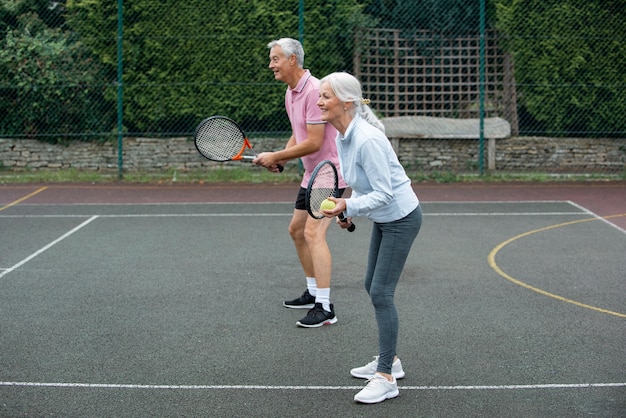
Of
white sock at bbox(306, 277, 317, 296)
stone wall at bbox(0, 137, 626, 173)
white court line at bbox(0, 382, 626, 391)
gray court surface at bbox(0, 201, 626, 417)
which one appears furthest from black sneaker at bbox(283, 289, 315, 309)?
stone wall at bbox(0, 137, 626, 173)

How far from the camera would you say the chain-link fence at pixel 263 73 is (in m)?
15.6

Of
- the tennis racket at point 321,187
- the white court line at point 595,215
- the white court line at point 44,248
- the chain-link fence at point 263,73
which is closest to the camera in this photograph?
the tennis racket at point 321,187

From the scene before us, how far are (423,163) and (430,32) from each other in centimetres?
226

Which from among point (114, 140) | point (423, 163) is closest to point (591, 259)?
point (423, 163)

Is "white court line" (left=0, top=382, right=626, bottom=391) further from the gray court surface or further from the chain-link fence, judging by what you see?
the chain-link fence

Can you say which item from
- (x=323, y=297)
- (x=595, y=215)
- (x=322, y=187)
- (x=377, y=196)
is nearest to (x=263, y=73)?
(x=595, y=215)

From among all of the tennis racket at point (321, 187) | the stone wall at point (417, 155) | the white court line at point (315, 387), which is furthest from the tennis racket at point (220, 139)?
the stone wall at point (417, 155)

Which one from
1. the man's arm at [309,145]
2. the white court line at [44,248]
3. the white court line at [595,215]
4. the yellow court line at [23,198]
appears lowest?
the white court line at [44,248]

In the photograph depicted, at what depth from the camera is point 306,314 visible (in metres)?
7.32

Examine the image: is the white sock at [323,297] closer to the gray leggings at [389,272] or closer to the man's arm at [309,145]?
the man's arm at [309,145]

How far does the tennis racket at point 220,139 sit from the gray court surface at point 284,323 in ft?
4.06

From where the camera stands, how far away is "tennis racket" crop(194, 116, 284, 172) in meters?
7.05

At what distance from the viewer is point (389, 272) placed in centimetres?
546

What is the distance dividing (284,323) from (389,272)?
183 centimetres
